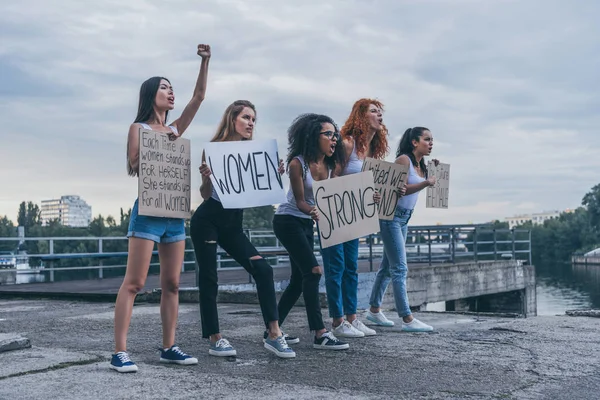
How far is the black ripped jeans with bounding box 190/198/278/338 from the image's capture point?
16.6 feet

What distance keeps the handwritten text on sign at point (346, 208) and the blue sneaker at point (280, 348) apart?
0.99m

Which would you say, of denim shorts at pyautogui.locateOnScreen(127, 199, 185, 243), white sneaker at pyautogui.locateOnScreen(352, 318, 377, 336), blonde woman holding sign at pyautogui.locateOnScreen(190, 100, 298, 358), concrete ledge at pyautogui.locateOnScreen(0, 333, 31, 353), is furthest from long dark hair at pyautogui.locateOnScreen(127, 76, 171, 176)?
white sneaker at pyautogui.locateOnScreen(352, 318, 377, 336)

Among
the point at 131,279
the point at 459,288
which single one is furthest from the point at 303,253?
the point at 459,288

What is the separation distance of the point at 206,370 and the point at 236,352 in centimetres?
71

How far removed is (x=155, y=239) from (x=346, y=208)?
1838 millimetres

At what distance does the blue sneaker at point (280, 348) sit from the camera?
16.4ft

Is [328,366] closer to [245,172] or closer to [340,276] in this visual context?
[340,276]

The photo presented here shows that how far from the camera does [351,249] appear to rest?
611 centimetres

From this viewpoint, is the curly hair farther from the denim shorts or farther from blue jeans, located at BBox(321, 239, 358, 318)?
the denim shorts

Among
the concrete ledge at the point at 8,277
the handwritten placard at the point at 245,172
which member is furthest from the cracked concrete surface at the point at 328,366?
the concrete ledge at the point at 8,277

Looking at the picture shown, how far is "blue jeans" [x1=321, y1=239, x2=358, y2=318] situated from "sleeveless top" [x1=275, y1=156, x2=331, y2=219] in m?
0.62

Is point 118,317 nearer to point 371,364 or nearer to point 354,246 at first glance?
point 371,364

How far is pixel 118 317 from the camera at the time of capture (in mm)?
4508

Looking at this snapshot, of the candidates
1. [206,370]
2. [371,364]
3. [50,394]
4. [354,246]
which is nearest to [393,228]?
[354,246]
